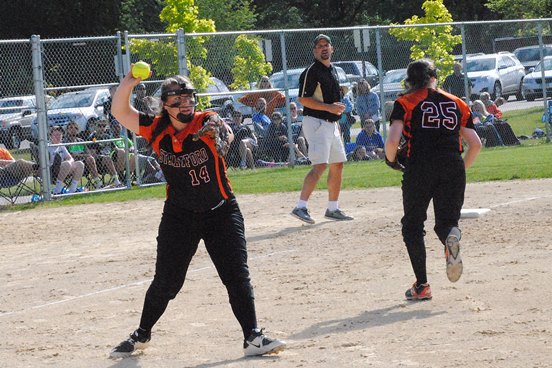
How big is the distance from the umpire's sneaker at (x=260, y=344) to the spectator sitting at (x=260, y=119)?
14.6 metres

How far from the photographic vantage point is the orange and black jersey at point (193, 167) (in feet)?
22.3

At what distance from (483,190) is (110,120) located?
719cm

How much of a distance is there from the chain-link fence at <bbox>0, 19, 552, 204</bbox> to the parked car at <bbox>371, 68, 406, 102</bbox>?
29mm

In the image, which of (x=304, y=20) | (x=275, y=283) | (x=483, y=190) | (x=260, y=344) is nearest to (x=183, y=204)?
(x=260, y=344)

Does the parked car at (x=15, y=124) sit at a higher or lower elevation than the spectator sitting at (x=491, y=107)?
higher

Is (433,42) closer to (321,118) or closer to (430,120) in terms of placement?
(321,118)

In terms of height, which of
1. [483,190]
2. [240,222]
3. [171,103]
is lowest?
[483,190]

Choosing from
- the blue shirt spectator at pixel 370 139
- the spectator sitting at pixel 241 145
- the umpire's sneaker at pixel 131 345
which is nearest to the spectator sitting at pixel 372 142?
the blue shirt spectator at pixel 370 139

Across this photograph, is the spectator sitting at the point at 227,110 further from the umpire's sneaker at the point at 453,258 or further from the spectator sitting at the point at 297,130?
the umpire's sneaker at the point at 453,258

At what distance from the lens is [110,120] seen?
63.3 feet

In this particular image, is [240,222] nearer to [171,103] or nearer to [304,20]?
[171,103]

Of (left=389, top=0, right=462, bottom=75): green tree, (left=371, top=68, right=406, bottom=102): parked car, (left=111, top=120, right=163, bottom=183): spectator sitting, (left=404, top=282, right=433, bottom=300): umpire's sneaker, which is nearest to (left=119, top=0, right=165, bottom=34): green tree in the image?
(left=371, top=68, right=406, bottom=102): parked car

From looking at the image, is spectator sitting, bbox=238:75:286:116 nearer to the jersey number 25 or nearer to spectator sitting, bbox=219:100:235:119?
spectator sitting, bbox=219:100:235:119

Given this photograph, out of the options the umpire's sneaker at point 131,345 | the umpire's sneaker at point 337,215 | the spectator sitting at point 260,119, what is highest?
the spectator sitting at point 260,119
